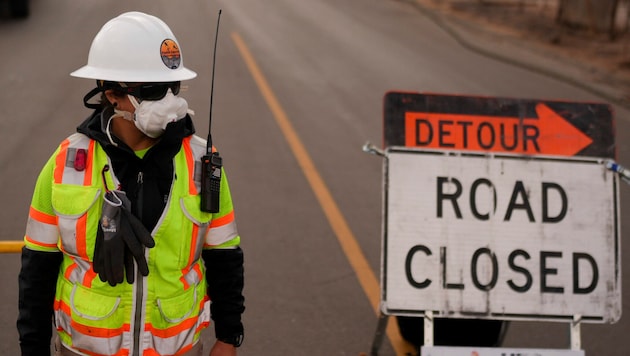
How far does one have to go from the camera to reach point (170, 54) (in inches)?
132

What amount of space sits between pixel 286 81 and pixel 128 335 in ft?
40.8

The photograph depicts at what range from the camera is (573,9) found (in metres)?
21.4

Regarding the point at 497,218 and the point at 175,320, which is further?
the point at 497,218

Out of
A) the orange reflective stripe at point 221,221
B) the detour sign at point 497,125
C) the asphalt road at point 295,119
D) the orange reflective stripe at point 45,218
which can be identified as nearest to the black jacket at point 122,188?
the orange reflective stripe at point 45,218

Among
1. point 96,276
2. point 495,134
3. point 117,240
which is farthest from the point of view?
point 495,134

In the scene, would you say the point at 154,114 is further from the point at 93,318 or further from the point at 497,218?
the point at 497,218

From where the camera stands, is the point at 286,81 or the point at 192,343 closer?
the point at 192,343

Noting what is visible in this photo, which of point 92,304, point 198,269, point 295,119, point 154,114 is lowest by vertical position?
point 92,304

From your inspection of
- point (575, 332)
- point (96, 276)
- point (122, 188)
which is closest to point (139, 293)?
point (96, 276)

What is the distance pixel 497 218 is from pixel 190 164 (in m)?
2.08

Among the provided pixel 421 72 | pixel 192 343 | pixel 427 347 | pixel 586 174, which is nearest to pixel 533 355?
pixel 427 347

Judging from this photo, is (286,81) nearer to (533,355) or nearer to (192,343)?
(533,355)

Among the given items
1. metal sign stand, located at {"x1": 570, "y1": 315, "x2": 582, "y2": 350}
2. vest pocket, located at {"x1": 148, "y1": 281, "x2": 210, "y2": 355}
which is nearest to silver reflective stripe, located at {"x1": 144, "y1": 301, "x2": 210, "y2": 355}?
vest pocket, located at {"x1": 148, "y1": 281, "x2": 210, "y2": 355}

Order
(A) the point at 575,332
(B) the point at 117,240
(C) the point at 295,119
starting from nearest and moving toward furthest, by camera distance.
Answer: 1. (B) the point at 117,240
2. (A) the point at 575,332
3. (C) the point at 295,119
